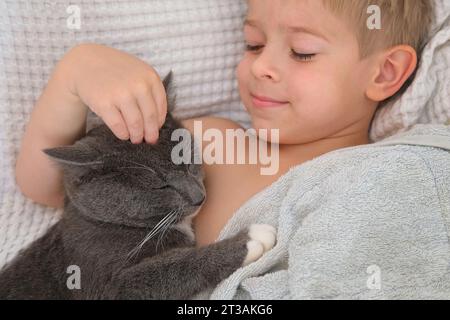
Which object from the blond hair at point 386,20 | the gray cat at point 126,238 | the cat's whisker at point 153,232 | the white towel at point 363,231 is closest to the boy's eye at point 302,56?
the blond hair at point 386,20

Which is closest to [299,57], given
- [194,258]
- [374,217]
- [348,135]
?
[348,135]

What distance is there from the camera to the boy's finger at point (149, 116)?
1.21m

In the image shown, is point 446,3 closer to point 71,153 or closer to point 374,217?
point 374,217

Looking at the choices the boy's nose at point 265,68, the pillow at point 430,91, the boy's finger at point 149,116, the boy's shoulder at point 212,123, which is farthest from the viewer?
the boy's shoulder at point 212,123

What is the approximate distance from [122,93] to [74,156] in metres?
0.17

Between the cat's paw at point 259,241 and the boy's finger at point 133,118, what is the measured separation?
0.32 m

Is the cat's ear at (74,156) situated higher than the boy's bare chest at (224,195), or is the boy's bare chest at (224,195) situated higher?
the cat's ear at (74,156)

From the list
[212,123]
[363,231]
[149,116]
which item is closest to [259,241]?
[363,231]

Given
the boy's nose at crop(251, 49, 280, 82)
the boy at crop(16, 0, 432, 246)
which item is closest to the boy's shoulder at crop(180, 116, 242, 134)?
the boy at crop(16, 0, 432, 246)

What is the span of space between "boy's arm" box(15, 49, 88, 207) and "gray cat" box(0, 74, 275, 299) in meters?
0.13

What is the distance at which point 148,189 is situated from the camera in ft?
3.93

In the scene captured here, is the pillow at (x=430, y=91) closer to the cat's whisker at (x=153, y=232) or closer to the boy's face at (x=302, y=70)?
the boy's face at (x=302, y=70)
